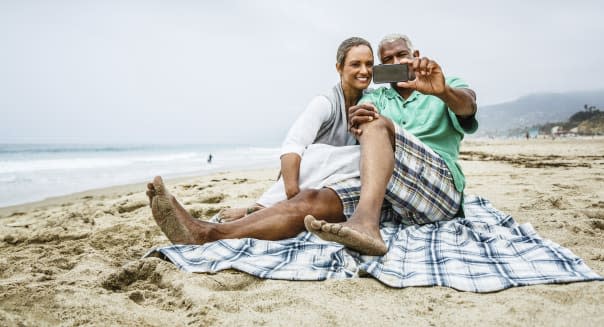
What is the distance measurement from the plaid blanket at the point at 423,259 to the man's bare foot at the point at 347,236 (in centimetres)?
5

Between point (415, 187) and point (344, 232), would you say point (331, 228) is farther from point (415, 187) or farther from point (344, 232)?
point (415, 187)

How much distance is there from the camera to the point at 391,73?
1.98 m

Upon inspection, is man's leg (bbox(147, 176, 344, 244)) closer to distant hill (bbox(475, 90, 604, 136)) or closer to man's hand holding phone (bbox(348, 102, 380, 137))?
man's hand holding phone (bbox(348, 102, 380, 137))

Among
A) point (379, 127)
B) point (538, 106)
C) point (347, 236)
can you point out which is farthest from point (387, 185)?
point (538, 106)

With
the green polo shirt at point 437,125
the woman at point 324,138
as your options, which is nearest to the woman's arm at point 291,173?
the woman at point 324,138

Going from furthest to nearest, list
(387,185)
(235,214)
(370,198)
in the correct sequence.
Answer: (235,214) → (387,185) → (370,198)

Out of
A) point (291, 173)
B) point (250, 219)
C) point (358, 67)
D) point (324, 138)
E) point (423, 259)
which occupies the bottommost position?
point (423, 259)

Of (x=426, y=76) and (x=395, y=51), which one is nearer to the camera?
(x=426, y=76)

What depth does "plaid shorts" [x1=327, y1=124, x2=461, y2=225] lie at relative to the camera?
74.3 inches

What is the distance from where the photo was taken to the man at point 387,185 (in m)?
1.76

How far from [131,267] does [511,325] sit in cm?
A: 138

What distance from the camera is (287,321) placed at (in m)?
1.10

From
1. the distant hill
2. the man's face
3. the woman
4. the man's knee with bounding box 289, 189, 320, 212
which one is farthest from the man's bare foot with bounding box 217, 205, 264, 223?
the distant hill

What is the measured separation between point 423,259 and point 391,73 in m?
0.98
